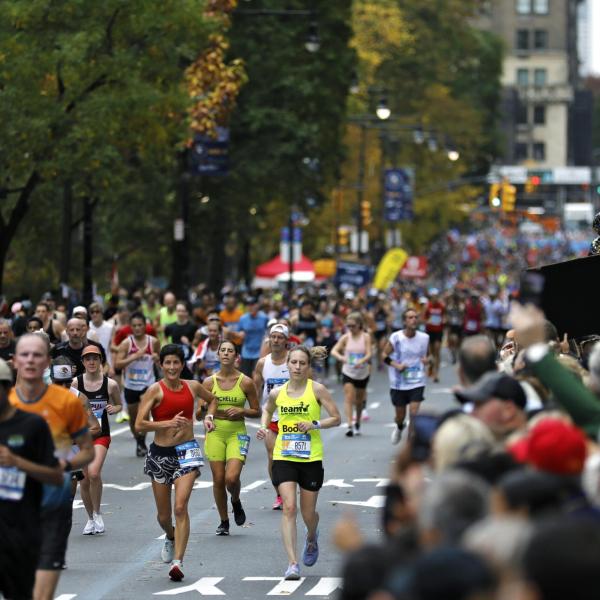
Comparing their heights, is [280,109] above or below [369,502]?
above

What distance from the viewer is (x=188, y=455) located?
13.6 meters

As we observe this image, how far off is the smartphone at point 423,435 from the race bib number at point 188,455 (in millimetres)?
5940

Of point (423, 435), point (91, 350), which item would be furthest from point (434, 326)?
point (423, 435)

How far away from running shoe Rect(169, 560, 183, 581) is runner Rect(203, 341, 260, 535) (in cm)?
172

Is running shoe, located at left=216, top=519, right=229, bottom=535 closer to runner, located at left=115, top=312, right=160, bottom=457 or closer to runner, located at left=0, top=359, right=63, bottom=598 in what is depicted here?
runner, located at left=0, top=359, right=63, bottom=598

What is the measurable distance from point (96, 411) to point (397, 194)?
48719 mm

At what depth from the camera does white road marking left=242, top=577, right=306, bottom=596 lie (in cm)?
1246

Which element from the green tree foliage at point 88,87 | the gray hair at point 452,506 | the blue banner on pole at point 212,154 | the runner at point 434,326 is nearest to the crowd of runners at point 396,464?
the gray hair at point 452,506

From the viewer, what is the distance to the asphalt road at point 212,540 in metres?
12.7

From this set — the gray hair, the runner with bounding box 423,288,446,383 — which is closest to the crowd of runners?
the gray hair

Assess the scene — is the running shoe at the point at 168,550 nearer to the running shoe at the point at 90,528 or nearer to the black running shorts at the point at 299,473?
the black running shorts at the point at 299,473

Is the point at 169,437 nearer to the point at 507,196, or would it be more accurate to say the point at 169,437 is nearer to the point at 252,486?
the point at 252,486

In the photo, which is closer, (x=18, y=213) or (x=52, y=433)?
(x=52, y=433)

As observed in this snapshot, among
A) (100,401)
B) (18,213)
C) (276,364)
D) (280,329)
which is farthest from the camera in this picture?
(18,213)
